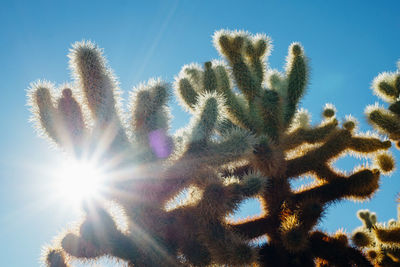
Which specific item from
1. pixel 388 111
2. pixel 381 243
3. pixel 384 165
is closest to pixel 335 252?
pixel 381 243

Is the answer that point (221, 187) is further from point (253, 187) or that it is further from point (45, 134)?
point (45, 134)

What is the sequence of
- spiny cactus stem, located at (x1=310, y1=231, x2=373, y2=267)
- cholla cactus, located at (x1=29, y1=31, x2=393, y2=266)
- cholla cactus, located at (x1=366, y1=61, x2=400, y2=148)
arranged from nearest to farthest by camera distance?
cholla cactus, located at (x1=29, y1=31, x2=393, y2=266) < spiny cactus stem, located at (x1=310, y1=231, x2=373, y2=267) < cholla cactus, located at (x1=366, y1=61, x2=400, y2=148)

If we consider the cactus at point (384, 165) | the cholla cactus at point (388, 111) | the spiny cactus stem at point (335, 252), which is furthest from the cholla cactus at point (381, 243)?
the cholla cactus at point (388, 111)

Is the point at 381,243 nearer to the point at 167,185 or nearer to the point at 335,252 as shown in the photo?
the point at 335,252

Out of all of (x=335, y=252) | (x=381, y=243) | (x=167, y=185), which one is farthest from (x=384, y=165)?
(x=167, y=185)

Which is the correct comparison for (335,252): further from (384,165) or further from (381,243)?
(384,165)

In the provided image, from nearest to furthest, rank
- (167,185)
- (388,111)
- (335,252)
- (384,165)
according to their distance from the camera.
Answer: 1. (167,185)
2. (335,252)
3. (384,165)
4. (388,111)

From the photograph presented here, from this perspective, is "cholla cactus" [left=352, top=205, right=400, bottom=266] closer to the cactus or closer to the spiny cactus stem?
the cactus

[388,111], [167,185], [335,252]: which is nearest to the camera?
[167,185]

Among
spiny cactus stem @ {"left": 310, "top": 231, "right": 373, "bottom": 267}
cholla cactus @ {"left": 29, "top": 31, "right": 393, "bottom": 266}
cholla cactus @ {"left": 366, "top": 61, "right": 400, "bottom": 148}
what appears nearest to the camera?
cholla cactus @ {"left": 29, "top": 31, "right": 393, "bottom": 266}

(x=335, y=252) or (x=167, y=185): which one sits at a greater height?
(x=167, y=185)

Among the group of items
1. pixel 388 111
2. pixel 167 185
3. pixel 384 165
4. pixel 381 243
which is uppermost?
pixel 388 111

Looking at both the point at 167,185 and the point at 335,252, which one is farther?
the point at 335,252

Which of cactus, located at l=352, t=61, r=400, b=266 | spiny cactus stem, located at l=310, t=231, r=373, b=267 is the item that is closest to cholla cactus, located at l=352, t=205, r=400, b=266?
cactus, located at l=352, t=61, r=400, b=266
